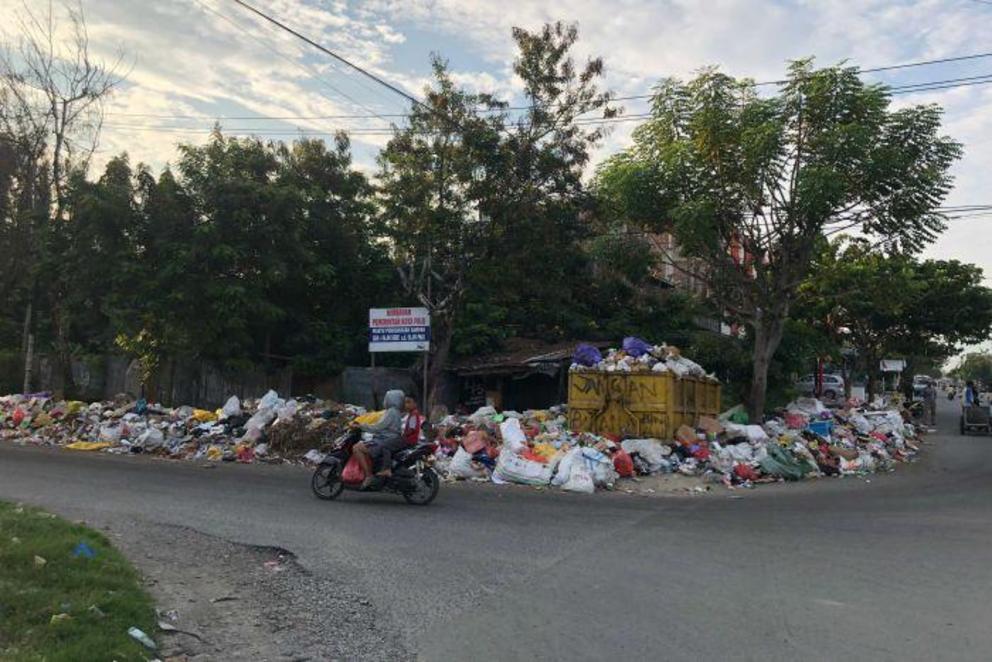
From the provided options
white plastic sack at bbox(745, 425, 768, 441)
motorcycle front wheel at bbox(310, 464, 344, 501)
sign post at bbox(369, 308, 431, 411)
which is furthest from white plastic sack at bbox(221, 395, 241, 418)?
white plastic sack at bbox(745, 425, 768, 441)

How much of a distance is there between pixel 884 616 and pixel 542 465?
8584 millimetres

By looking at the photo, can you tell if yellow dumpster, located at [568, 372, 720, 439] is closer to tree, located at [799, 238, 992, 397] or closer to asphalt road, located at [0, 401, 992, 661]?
asphalt road, located at [0, 401, 992, 661]

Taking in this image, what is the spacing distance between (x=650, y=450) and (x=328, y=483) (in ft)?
22.2

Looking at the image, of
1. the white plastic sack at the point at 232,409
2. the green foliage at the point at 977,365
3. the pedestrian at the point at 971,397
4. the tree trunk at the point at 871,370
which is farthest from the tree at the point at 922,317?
the green foliage at the point at 977,365

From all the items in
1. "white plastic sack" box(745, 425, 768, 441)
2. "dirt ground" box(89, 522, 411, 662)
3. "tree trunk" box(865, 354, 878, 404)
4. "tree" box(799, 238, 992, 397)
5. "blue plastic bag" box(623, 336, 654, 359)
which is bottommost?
"dirt ground" box(89, 522, 411, 662)

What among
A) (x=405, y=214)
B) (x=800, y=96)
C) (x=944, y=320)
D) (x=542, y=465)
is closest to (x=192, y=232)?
(x=405, y=214)

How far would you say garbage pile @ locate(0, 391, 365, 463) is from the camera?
56.2 ft

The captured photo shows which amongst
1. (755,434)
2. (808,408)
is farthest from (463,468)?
(808,408)

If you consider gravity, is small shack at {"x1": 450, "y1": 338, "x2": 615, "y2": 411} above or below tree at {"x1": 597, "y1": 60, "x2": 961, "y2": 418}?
below

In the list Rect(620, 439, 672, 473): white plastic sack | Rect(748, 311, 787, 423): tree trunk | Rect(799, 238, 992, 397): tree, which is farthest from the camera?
Rect(799, 238, 992, 397): tree

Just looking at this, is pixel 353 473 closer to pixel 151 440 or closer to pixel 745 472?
pixel 745 472

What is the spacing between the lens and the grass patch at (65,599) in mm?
4617

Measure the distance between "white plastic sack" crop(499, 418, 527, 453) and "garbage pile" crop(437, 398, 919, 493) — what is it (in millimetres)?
19

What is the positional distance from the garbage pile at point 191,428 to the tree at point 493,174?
5384 millimetres
